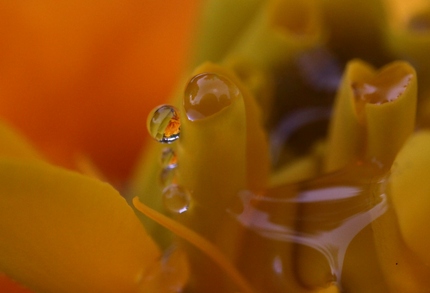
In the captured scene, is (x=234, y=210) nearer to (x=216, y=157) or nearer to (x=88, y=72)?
(x=216, y=157)

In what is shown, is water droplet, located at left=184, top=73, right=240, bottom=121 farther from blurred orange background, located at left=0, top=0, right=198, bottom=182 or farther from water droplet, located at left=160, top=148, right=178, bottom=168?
blurred orange background, located at left=0, top=0, right=198, bottom=182

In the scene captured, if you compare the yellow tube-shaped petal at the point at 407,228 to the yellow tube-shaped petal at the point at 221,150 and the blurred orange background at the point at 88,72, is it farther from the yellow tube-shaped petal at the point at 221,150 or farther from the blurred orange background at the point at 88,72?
the blurred orange background at the point at 88,72

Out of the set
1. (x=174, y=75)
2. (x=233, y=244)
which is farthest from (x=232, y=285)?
(x=174, y=75)

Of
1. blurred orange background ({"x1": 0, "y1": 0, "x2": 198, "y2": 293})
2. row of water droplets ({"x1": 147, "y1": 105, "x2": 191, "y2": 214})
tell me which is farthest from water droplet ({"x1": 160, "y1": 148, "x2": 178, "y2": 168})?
blurred orange background ({"x1": 0, "y1": 0, "x2": 198, "y2": 293})

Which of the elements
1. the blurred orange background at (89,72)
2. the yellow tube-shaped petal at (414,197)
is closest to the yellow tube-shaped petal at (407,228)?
the yellow tube-shaped petal at (414,197)

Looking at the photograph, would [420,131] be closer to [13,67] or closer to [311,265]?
[311,265]

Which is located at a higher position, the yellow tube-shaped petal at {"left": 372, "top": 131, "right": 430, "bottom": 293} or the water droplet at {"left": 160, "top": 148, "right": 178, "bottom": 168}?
the water droplet at {"left": 160, "top": 148, "right": 178, "bottom": 168}
